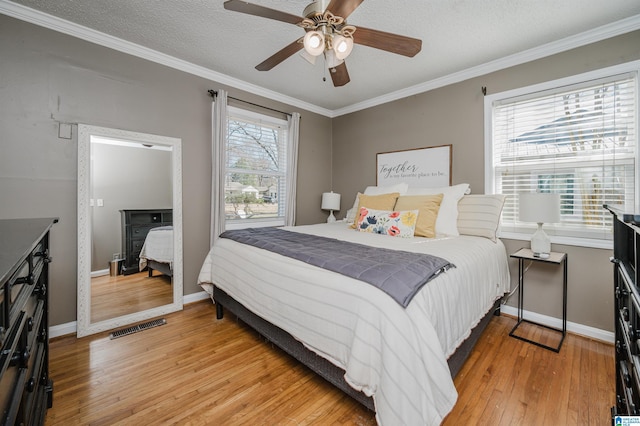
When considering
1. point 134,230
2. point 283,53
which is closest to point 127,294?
point 134,230

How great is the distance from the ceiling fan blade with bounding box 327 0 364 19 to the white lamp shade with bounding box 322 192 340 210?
104 inches

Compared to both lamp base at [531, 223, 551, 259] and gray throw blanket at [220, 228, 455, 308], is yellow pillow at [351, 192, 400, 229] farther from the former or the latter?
lamp base at [531, 223, 551, 259]

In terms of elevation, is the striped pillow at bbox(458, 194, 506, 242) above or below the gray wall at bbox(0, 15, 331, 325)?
below

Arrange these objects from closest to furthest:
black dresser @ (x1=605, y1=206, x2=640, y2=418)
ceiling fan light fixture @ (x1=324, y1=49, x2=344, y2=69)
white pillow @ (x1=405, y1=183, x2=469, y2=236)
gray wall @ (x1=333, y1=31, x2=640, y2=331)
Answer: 1. black dresser @ (x1=605, y1=206, x2=640, y2=418)
2. ceiling fan light fixture @ (x1=324, y1=49, x2=344, y2=69)
3. gray wall @ (x1=333, y1=31, x2=640, y2=331)
4. white pillow @ (x1=405, y1=183, x2=469, y2=236)

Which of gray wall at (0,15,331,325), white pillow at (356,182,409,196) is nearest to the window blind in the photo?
white pillow at (356,182,409,196)

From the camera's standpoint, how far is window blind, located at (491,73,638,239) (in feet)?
7.13

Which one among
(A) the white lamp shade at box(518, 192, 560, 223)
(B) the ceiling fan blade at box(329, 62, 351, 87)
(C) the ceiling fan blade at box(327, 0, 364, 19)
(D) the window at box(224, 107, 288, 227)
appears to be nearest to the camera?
(C) the ceiling fan blade at box(327, 0, 364, 19)

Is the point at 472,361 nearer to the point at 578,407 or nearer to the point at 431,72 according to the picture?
the point at 578,407

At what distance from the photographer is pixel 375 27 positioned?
7.32ft

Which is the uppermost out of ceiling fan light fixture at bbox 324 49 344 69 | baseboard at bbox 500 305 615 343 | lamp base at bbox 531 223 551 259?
ceiling fan light fixture at bbox 324 49 344 69

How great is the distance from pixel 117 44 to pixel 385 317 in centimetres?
313

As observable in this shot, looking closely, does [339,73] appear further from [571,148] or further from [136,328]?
[136,328]

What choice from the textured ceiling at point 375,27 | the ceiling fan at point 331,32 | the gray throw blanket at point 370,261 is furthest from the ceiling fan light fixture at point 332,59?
the gray throw blanket at point 370,261

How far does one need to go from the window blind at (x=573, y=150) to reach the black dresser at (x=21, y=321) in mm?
3329
